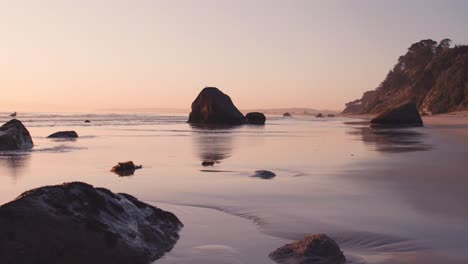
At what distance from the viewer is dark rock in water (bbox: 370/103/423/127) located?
104ft

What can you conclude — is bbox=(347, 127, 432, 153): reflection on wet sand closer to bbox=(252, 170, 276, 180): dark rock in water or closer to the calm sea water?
the calm sea water

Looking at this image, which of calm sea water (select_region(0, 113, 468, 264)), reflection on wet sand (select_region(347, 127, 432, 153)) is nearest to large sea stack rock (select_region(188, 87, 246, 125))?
reflection on wet sand (select_region(347, 127, 432, 153))

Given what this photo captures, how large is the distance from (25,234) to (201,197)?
351cm

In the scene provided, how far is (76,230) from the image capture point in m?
3.98

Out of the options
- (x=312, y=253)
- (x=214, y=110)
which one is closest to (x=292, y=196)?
(x=312, y=253)

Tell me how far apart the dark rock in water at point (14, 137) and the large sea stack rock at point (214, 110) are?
25319 millimetres


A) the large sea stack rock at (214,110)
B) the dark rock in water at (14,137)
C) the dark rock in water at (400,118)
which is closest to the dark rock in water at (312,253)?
the dark rock in water at (14,137)

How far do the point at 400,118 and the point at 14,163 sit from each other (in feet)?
86.0

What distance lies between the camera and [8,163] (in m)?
11.2

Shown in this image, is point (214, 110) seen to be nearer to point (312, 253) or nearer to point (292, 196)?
point (292, 196)

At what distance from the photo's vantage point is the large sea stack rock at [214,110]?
134ft

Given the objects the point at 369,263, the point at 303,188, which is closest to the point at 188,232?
the point at 369,263

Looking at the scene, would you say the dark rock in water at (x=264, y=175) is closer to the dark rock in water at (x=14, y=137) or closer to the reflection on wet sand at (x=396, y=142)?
the reflection on wet sand at (x=396, y=142)

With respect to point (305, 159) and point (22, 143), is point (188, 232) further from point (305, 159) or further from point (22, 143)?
point (22, 143)
